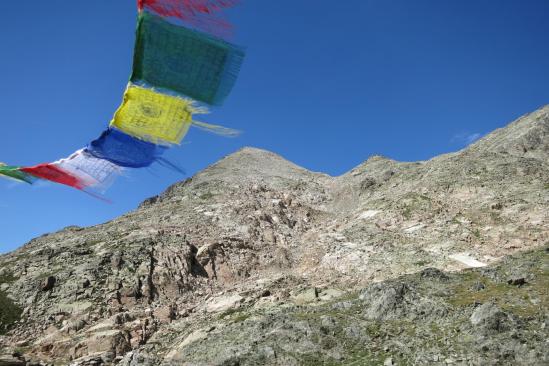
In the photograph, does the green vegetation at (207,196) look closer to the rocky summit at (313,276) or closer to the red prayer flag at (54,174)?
the rocky summit at (313,276)

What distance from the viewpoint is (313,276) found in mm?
30969

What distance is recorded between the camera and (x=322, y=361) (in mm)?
18047

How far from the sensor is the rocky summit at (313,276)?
18.9 m

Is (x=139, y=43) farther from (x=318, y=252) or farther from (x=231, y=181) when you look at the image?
(x=231, y=181)

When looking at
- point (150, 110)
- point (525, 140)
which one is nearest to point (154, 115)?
point (150, 110)

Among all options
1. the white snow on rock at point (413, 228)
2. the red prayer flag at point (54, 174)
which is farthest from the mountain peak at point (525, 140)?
the red prayer flag at point (54, 174)

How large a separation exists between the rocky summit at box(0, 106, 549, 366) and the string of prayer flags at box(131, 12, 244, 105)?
1352cm

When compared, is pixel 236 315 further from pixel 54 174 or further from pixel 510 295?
pixel 54 174

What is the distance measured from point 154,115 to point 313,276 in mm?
23741

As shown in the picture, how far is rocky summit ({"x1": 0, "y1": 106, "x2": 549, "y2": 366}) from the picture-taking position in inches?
744

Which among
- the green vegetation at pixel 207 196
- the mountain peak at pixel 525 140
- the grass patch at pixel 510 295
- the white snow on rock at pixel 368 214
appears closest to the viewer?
the grass patch at pixel 510 295

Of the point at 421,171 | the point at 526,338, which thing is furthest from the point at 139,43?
the point at 421,171

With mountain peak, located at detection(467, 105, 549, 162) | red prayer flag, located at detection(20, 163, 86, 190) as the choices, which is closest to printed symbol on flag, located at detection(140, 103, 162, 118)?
red prayer flag, located at detection(20, 163, 86, 190)

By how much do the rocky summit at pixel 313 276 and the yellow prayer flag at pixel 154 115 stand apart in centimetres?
1238
